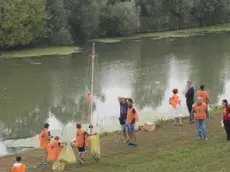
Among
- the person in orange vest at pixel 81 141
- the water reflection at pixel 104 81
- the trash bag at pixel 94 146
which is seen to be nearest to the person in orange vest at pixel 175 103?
the trash bag at pixel 94 146

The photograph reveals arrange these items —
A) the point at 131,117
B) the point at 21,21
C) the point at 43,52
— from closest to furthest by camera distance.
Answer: the point at 131,117 → the point at 43,52 → the point at 21,21

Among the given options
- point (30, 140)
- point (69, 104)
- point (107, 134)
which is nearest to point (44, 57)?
point (69, 104)

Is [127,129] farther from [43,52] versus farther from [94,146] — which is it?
[43,52]

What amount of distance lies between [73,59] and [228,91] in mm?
19306

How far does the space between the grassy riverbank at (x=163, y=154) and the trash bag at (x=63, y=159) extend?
29cm

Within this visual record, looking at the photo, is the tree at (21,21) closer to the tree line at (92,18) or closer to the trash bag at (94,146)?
the tree line at (92,18)

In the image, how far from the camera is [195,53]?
42.8 meters

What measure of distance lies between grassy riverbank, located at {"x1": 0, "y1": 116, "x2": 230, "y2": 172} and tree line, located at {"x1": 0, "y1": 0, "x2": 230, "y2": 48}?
33064 millimetres

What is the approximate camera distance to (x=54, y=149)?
12.5m

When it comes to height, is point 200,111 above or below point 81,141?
above

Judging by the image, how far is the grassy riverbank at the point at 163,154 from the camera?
11391 millimetres

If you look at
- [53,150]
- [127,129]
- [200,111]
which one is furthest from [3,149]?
[200,111]

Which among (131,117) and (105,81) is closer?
(131,117)

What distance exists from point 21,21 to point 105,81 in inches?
761
